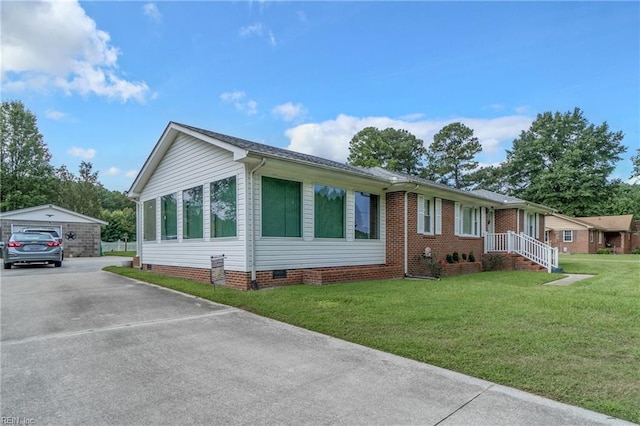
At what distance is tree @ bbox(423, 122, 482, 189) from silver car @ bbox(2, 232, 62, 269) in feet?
125

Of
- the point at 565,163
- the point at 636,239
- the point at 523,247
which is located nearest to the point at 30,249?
the point at 523,247

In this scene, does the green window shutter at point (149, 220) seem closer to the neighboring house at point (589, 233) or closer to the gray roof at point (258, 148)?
the gray roof at point (258, 148)

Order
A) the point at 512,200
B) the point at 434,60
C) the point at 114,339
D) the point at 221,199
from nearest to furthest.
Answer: the point at 114,339
the point at 221,199
the point at 434,60
the point at 512,200

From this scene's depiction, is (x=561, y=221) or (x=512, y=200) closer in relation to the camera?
(x=512, y=200)

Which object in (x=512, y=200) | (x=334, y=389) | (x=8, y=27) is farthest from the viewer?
(x=512, y=200)

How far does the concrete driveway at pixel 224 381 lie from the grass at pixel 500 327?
32 cm

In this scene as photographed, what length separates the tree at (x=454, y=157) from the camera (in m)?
43.7

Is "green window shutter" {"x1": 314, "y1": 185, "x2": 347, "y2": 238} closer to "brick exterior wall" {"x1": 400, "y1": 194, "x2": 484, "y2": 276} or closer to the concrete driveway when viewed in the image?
"brick exterior wall" {"x1": 400, "y1": 194, "x2": 484, "y2": 276}

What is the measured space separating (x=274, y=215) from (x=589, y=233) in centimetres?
3986

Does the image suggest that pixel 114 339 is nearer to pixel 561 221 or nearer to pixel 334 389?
pixel 334 389

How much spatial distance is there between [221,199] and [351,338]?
6.14 m

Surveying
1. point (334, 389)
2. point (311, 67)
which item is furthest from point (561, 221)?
point (334, 389)

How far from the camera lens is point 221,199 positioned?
984 cm

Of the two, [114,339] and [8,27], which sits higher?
[8,27]
